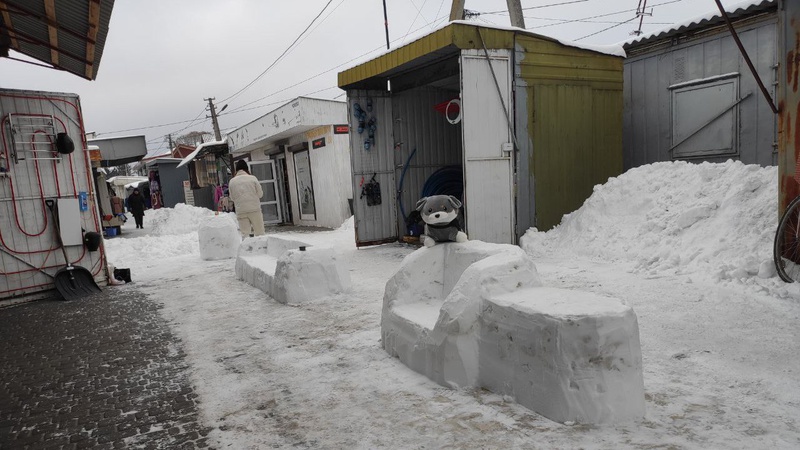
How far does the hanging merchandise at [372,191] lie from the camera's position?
386 inches

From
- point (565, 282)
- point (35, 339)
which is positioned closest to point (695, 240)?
point (565, 282)

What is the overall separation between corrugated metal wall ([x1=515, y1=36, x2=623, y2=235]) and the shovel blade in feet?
22.3

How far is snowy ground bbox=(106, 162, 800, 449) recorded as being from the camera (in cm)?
250

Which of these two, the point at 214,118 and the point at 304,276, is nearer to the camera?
the point at 304,276

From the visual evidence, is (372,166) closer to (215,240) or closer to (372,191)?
(372,191)

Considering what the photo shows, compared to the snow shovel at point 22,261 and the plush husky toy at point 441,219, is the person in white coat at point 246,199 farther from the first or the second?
the plush husky toy at point 441,219

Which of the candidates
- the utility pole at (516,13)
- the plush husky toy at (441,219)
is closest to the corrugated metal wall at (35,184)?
the plush husky toy at (441,219)

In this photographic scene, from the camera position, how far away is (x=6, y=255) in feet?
22.0

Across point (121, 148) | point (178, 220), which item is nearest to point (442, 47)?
point (178, 220)

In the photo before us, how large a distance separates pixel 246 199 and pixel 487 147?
15.1 ft

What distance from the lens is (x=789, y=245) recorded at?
4.45m

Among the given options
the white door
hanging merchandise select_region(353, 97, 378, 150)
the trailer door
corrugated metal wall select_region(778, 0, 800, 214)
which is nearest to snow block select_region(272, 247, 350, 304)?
the white door

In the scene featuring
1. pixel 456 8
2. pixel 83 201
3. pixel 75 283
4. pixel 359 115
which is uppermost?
pixel 456 8

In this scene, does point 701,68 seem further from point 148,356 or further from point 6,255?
point 6,255
